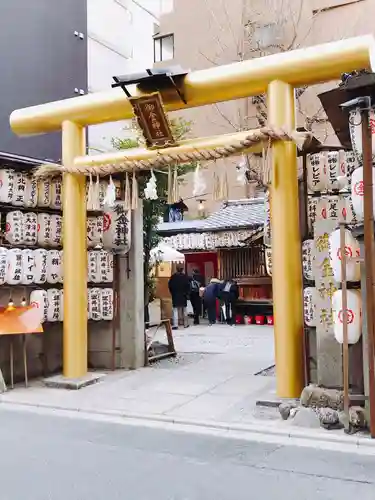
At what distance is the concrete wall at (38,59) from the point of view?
17125mm

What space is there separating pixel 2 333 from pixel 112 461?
4.23m

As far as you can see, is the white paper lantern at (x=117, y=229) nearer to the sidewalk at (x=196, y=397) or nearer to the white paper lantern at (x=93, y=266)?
the white paper lantern at (x=93, y=266)

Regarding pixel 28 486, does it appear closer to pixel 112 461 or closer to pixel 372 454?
pixel 112 461

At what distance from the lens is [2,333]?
959cm

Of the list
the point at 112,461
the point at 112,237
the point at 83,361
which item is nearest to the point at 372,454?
the point at 112,461

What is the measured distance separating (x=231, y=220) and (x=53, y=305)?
1389 centimetres

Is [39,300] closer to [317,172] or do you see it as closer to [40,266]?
[40,266]

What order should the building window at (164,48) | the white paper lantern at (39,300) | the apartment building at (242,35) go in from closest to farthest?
the white paper lantern at (39,300), the apartment building at (242,35), the building window at (164,48)

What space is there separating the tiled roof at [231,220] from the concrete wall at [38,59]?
306 inches

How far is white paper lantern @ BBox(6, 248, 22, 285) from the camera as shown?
10.1m

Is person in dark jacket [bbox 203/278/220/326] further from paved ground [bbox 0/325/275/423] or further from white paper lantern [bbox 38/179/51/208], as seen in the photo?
white paper lantern [bbox 38/179/51/208]

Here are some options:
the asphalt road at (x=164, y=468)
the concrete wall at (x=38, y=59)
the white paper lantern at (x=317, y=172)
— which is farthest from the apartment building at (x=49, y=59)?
the asphalt road at (x=164, y=468)

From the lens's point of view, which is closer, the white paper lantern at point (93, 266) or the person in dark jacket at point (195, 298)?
the white paper lantern at point (93, 266)

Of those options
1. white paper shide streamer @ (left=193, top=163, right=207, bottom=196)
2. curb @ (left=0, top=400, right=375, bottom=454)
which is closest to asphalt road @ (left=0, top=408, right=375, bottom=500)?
curb @ (left=0, top=400, right=375, bottom=454)
